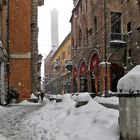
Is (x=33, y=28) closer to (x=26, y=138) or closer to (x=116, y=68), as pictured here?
(x=116, y=68)

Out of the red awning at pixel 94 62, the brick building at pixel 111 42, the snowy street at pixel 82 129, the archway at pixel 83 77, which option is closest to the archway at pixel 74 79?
the archway at pixel 83 77

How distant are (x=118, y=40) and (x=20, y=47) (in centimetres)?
974

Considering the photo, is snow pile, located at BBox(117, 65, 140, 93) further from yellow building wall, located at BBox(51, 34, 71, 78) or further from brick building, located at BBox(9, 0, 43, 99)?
yellow building wall, located at BBox(51, 34, 71, 78)

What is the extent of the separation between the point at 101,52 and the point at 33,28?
6.75m

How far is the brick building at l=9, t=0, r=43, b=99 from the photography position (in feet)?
114

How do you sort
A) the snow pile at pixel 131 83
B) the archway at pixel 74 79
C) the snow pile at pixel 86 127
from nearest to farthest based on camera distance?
the snow pile at pixel 131 83, the snow pile at pixel 86 127, the archway at pixel 74 79

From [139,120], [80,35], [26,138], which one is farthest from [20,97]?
[139,120]

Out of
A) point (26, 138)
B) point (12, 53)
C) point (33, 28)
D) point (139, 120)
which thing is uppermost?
point (33, 28)

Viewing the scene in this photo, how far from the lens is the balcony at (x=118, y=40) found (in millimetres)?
39478

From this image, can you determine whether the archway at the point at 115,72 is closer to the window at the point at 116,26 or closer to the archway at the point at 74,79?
the window at the point at 116,26

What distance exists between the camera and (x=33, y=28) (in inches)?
1586

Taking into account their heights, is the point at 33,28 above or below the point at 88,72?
above

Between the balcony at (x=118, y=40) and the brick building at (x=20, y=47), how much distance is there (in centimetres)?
825

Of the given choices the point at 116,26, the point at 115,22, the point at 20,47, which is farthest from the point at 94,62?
the point at 20,47
